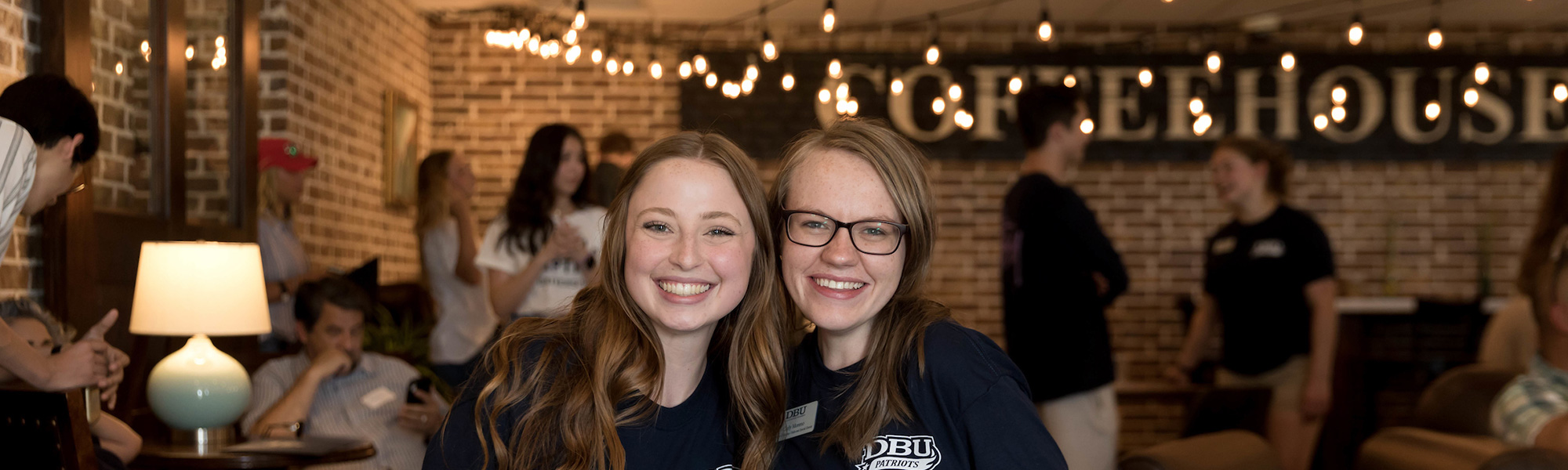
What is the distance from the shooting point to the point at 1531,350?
3500 mm

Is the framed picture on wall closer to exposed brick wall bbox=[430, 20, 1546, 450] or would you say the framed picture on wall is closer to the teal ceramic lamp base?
exposed brick wall bbox=[430, 20, 1546, 450]

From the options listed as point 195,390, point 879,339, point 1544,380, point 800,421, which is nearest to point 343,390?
point 195,390

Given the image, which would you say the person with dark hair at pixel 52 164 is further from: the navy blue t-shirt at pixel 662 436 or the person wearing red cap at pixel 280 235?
the person wearing red cap at pixel 280 235

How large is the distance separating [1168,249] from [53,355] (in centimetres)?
640

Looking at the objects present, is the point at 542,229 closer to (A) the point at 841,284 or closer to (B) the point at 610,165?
(B) the point at 610,165

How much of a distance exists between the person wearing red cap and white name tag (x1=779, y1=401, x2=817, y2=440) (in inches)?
115

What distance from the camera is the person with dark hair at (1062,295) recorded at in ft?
10.2

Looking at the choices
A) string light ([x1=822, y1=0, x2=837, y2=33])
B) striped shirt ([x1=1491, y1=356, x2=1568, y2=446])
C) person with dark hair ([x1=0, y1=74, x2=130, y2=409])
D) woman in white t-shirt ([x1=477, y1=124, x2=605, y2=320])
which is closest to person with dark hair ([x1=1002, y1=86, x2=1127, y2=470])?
striped shirt ([x1=1491, y1=356, x2=1568, y2=446])

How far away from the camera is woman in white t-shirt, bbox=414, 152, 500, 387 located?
4602 millimetres

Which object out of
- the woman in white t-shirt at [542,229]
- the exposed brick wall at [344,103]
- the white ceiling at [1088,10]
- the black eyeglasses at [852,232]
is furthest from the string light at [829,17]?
the black eyeglasses at [852,232]

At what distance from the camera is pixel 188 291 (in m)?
3.01

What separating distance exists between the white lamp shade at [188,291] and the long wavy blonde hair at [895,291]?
193cm

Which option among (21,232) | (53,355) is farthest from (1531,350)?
(21,232)

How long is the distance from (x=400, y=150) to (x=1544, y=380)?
18.7ft
